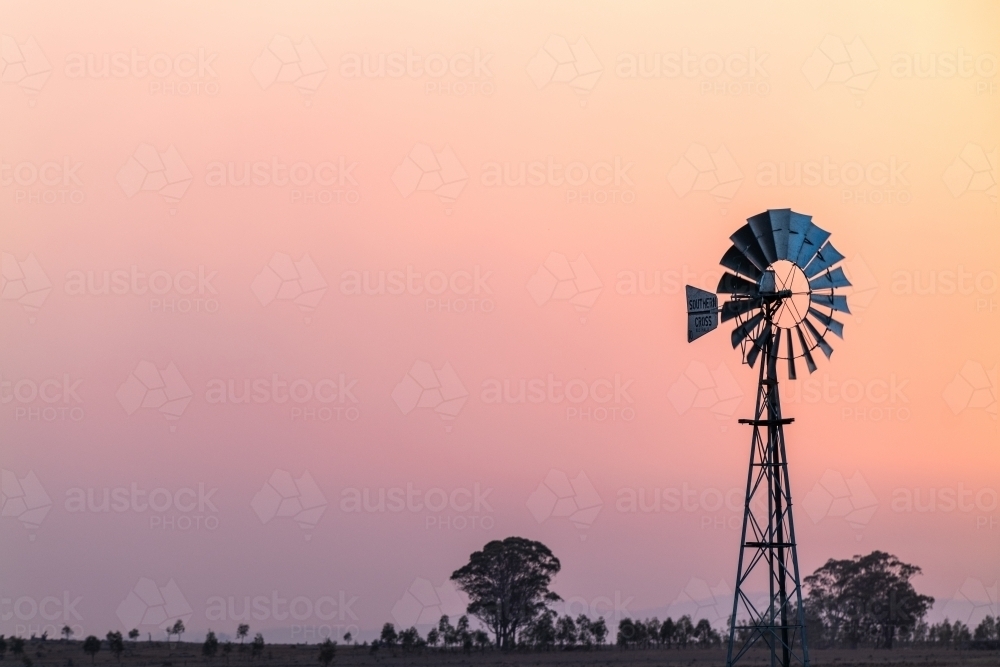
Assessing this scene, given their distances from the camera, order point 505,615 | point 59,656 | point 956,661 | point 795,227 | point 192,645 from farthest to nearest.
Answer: point 192,645
point 505,615
point 59,656
point 956,661
point 795,227

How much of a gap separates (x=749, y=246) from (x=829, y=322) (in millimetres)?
3829

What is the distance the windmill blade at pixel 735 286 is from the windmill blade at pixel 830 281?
2.05m

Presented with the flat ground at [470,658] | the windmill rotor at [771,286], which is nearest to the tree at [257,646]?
the flat ground at [470,658]

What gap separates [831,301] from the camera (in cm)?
5306

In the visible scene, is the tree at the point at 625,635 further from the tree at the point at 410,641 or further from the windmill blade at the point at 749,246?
the windmill blade at the point at 749,246

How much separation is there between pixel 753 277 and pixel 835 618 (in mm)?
93490

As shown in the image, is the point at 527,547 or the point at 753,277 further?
the point at 527,547

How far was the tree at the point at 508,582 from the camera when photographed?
414 ft

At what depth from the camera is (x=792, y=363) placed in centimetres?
5344

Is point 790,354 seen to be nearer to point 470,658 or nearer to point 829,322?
point 829,322

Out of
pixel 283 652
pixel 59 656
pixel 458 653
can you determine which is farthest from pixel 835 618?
pixel 59 656

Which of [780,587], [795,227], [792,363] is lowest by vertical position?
[780,587]

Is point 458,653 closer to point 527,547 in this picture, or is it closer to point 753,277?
point 527,547

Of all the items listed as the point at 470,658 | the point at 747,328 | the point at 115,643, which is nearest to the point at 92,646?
the point at 115,643
